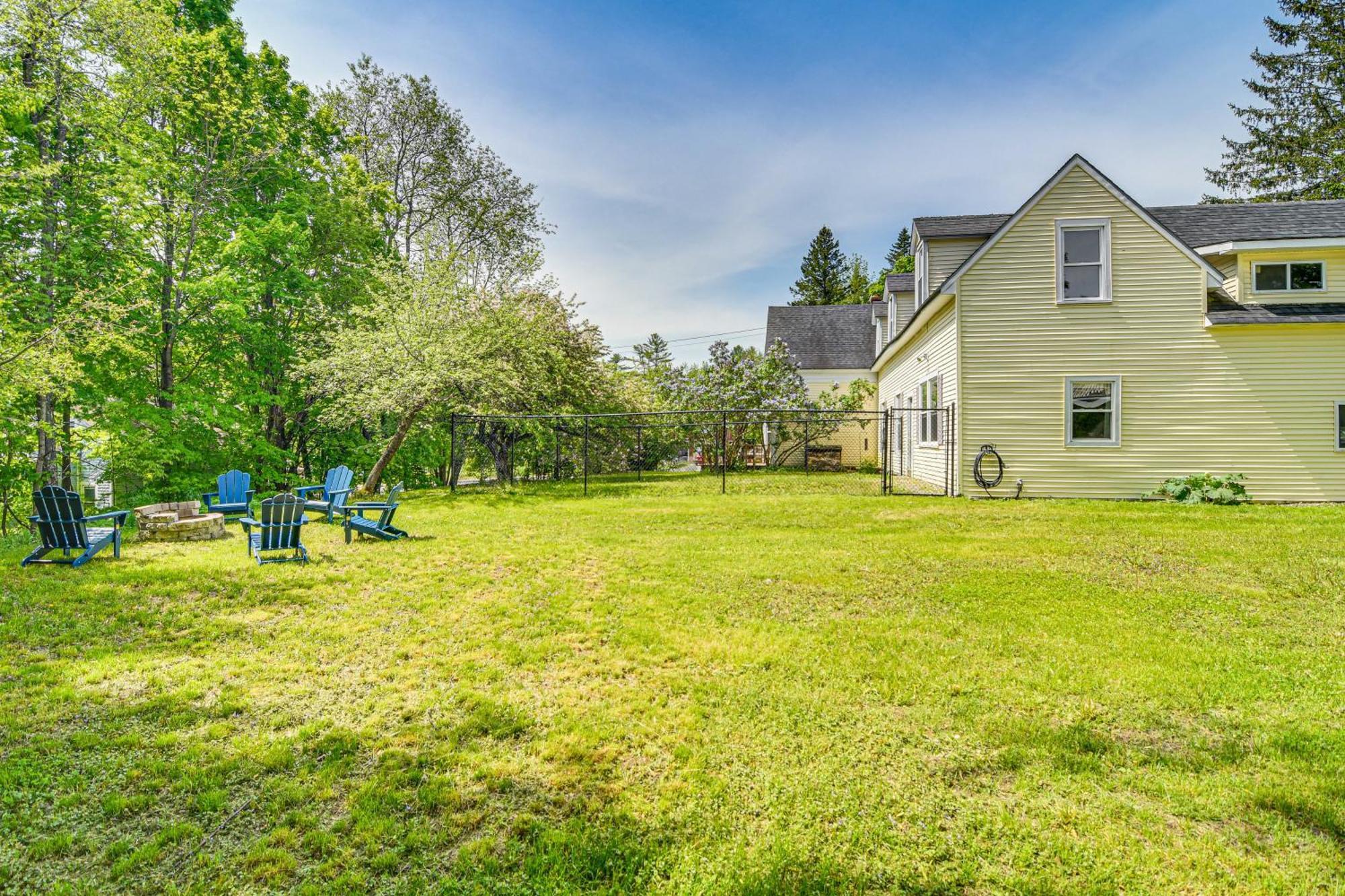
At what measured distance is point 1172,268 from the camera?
11.3 meters

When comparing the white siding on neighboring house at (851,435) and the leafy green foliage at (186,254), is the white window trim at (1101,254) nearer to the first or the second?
the white siding on neighboring house at (851,435)

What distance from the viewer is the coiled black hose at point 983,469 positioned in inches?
471

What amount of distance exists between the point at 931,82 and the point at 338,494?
15657 millimetres

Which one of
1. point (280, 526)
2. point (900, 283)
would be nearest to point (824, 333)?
point (900, 283)

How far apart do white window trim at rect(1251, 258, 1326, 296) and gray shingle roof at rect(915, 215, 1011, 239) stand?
5182 mm

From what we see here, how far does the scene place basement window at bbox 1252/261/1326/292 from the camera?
11.7m

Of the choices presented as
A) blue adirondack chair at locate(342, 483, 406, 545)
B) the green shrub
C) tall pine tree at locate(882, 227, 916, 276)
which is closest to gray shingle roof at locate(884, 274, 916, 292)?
the green shrub

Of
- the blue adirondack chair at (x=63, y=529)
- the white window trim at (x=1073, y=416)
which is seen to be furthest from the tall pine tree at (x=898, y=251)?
the blue adirondack chair at (x=63, y=529)

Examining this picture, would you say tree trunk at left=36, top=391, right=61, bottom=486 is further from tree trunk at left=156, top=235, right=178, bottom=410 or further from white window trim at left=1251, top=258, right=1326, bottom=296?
white window trim at left=1251, top=258, right=1326, bottom=296

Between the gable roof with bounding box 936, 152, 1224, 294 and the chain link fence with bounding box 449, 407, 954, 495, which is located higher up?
the gable roof with bounding box 936, 152, 1224, 294

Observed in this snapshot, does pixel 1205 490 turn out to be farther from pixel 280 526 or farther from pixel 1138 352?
pixel 280 526

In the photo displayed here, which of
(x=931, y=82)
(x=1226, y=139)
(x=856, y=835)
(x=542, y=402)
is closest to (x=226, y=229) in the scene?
(x=542, y=402)

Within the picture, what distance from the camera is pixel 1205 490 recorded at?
36.0 feet

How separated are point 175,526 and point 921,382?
17177 mm
